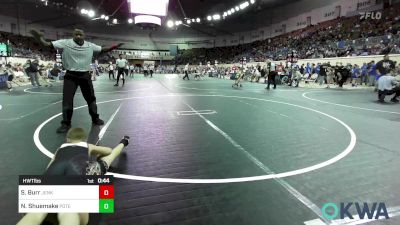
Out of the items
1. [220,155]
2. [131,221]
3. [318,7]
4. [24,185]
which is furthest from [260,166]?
[318,7]

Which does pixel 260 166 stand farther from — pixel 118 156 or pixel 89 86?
pixel 89 86

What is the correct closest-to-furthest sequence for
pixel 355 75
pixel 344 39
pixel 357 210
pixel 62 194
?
pixel 62 194
pixel 357 210
pixel 355 75
pixel 344 39

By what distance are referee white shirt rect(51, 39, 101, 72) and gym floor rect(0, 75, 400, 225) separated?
1.28 meters

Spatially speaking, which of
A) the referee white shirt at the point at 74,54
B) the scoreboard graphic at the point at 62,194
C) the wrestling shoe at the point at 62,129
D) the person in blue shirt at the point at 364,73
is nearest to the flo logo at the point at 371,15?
the person in blue shirt at the point at 364,73

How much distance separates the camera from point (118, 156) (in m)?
4.12

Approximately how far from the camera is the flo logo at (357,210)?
2572 mm

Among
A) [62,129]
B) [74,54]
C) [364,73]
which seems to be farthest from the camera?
[364,73]

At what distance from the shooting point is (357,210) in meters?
2.67

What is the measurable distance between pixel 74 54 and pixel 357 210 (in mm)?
5361

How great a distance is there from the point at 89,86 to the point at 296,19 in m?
39.1

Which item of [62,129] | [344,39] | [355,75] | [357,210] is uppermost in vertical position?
[344,39]

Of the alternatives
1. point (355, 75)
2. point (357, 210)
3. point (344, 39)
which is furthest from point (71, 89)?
point (344, 39)

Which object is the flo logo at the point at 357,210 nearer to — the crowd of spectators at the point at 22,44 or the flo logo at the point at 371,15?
the flo logo at the point at 371,15

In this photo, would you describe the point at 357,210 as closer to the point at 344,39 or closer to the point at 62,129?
the point at 62,129
